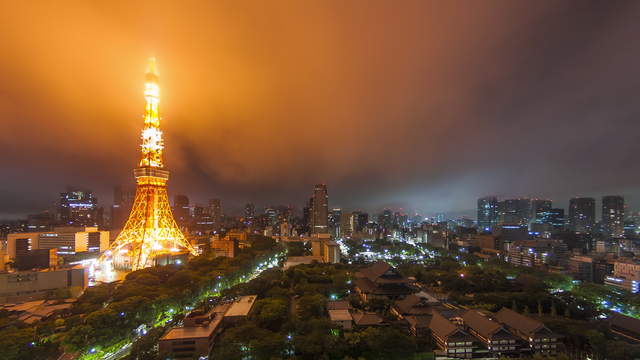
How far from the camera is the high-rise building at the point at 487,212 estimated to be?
8850 centimetres

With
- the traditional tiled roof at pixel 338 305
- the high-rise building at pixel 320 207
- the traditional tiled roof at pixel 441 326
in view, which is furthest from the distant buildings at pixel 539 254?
the high-rise building at pixel 320 207

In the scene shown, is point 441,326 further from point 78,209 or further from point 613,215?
point 613,215

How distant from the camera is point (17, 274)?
750 inches

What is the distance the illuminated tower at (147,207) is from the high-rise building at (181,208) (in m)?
58.3

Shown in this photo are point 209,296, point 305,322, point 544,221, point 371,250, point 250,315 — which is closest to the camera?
point 305,322

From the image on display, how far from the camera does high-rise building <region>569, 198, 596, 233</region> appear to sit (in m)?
70.7

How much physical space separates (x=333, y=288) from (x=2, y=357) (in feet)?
54.3

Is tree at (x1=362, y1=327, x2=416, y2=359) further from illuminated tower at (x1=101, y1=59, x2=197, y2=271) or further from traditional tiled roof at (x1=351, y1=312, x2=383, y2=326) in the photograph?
illuminated tower at (x1=101, y1=59, x2=197, y2=271)

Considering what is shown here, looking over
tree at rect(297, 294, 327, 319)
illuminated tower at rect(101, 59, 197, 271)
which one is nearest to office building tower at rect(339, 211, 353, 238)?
illuminated tower at rect(101, 59, 197, 271)

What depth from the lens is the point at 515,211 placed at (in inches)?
3393

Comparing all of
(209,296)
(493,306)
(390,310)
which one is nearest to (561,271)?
(493,306)

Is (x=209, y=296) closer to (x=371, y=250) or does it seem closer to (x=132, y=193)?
(x=371, y=250)

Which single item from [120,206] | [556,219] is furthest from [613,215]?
[120,206]

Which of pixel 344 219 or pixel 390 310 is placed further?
pixel 344 219
